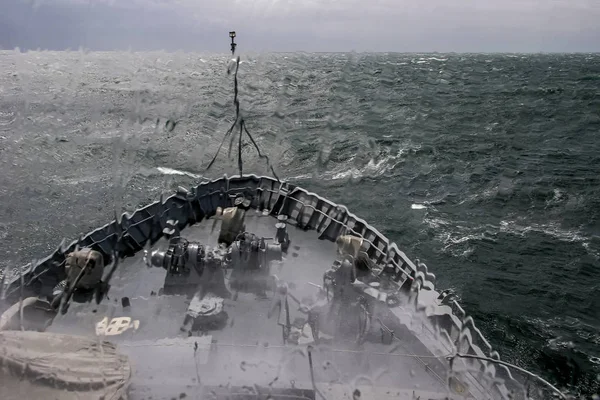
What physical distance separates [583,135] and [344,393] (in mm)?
65117

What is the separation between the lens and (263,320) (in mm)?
13445

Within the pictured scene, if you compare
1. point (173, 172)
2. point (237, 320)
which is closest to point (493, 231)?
point (237, 320)

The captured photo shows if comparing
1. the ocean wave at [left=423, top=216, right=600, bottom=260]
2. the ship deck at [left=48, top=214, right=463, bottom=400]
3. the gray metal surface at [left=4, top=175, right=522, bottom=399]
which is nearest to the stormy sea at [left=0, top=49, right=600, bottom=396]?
the ocean wave at [left=423, top=216, right=600, bottom=260]

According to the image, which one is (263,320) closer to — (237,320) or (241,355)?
A: (237,320)

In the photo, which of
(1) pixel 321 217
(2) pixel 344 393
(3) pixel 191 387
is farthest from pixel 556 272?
(3) pixel 191 387

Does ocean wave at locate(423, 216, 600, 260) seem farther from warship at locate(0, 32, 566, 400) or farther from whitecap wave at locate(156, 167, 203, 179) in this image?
whitecap wave at locate(156, 167, 203, 179)

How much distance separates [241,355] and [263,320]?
328 centimetres

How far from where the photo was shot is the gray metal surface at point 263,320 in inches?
387

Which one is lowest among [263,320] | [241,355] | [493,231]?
[493,231]

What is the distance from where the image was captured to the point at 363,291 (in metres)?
13.5

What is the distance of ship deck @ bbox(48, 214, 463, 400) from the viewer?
30.5ft

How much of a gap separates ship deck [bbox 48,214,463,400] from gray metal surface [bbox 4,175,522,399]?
0.03 m

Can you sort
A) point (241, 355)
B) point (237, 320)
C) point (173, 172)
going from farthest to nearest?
point (173, 172), point (237, 320), point (241, 355)

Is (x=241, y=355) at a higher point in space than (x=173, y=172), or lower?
higher
